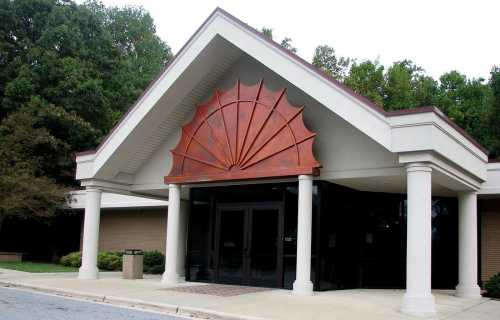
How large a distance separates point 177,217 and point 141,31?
43542mm

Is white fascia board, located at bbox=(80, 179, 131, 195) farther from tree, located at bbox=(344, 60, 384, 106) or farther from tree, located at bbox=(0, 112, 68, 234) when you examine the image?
tree, located at bbox=(344, 60, 384, 106)

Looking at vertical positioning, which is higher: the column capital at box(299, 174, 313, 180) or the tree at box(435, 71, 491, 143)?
the tree at box(435, 71, 491, 143)

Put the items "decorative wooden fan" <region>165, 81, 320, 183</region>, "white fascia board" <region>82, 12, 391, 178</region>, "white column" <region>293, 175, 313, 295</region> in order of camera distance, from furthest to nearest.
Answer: "decorative wooden fan" <region>165, 81, 320, 183</region> < "white column" <region>293, 175, 313, 295</region> < "white fascia board" <region>82, 12, 391, 178</region>

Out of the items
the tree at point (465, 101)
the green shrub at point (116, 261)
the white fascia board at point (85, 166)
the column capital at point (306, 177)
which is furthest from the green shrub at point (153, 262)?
the tree at point (465, 101)

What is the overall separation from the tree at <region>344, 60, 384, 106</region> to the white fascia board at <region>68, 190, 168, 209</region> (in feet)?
84.1

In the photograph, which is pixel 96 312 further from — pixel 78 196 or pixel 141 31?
pixel 141 31

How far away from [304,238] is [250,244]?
2846mm

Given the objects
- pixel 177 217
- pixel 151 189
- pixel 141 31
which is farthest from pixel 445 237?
pixel 141 31

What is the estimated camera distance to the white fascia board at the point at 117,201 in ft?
90.0

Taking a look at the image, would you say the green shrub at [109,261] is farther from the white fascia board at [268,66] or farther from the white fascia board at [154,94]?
the white fascia board at [154,94]

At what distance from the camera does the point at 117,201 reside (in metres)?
29.3

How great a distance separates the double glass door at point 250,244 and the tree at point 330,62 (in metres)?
35.3

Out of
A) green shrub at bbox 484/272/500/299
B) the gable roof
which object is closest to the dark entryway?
green shrub at bbox 484/272/500/299

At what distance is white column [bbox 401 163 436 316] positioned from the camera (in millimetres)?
13077
